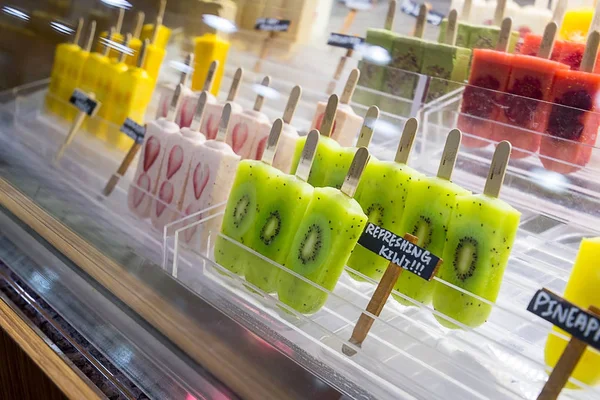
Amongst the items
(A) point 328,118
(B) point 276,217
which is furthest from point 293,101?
(B) point 276,217

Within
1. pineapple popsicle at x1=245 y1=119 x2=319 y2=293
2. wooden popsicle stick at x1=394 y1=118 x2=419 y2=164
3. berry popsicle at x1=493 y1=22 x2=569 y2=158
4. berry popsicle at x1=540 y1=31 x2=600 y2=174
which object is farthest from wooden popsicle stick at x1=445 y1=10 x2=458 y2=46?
pineapple popsicle at x1=245 y1=119 x2=319 y2=293

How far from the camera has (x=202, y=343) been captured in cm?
126

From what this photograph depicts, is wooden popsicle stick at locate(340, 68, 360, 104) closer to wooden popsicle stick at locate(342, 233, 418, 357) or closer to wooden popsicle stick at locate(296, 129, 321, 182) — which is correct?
wooden popsicle stick at locate(296, 129, 321, 182)

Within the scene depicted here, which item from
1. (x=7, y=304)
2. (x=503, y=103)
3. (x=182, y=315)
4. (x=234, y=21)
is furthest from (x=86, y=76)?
(x=503, y=103)

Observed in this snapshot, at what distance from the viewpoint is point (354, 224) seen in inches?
50.6

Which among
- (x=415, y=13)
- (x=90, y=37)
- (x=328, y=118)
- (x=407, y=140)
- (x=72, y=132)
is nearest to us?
(x=407, y=140)

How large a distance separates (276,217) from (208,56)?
1.05 m

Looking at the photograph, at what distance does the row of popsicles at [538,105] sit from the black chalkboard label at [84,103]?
4.19ft

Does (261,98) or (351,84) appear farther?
(261,98)

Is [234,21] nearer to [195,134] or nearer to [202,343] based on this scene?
[195,134]

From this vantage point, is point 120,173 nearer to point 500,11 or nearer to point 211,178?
point 211,178

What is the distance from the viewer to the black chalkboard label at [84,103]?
222 centimetres

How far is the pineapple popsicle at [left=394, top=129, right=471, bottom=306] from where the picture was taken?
1.31 metres

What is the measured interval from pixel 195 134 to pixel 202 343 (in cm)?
72
